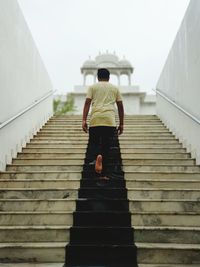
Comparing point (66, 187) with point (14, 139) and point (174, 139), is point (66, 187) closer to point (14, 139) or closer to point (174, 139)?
point (14, 139)

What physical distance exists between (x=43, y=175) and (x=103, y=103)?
1406mm

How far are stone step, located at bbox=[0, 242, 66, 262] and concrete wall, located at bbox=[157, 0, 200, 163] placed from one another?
2.95 m

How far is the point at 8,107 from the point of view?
5801 millimetres

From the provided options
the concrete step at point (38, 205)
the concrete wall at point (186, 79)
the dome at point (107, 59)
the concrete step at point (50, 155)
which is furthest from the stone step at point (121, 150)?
the dome at point (107, 59)

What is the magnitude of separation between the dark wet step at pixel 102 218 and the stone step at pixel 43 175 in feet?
3.90

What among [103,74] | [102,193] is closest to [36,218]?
[102,193]

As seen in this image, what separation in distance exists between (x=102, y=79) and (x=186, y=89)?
2.34 m

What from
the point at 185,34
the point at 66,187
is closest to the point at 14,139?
the point at 66,187

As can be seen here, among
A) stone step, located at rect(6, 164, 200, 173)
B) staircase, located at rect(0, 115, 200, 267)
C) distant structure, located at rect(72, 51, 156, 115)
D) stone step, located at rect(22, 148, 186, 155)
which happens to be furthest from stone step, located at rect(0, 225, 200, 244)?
distant structure, located at rect(72, 51, 156, 115)

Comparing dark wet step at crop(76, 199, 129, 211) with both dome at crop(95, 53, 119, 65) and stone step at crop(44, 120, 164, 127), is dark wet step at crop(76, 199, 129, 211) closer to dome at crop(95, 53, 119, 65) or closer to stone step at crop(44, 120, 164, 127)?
stone step at crop(44, 120, 164, 127)

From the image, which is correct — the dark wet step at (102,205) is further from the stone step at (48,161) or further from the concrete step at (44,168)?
the stone step at (48,161)

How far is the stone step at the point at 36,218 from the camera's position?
13.2 feet

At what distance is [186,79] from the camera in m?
6.65

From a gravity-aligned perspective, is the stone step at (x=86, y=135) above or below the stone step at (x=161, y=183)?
above
